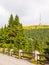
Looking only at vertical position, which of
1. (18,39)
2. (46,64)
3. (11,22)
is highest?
(11,22)

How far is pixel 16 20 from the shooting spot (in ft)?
227

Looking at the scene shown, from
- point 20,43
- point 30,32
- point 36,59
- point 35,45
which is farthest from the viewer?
point 30,32

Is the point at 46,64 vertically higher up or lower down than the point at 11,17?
lower down

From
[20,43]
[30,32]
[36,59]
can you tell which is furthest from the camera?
[30,32]

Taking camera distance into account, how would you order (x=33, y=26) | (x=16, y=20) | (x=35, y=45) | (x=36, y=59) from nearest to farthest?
(x=36, y=59) → (x=35, y=45) → (x=16, y=20) → (x=33, y=26)

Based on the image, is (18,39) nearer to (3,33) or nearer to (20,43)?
(20,43)

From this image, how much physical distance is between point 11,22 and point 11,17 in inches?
131

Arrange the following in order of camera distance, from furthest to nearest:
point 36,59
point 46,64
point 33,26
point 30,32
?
point 33,26 < point 30,32 < point 36,59 < point 46,64

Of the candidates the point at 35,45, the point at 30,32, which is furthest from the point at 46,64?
the point at 30,32

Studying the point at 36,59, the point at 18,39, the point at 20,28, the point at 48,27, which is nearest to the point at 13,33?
the point at 20,28

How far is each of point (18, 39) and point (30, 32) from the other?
37928 millimetres

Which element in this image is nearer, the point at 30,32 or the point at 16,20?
the point at 16,20

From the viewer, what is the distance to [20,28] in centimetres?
6588

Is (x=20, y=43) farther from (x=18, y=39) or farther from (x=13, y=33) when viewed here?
(x=13, y=33)
